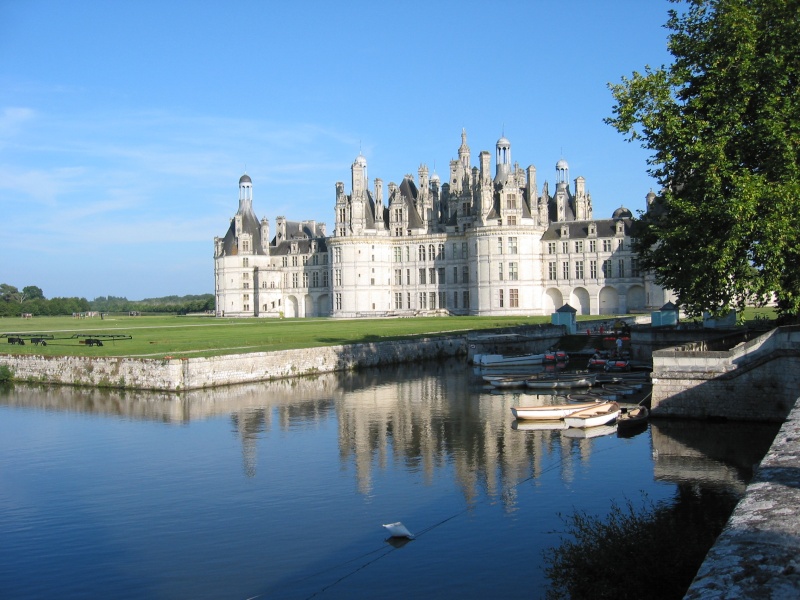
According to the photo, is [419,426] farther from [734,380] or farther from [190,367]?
[190,367]

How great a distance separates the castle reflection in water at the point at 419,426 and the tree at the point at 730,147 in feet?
16.1

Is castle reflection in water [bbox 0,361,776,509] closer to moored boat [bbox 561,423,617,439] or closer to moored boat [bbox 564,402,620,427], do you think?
moored boat [bbox 561,423,617,439]

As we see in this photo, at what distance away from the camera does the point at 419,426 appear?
1011 inches

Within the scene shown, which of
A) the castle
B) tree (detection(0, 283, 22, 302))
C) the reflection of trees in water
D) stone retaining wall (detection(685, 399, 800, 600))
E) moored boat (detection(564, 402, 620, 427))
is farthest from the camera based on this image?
tree (detection(0, 283, 22, 302))

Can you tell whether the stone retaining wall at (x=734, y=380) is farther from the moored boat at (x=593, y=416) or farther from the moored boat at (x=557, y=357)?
the moored boat at (x=557, y=357)

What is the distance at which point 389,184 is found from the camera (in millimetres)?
89125

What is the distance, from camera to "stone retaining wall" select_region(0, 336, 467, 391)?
34.5 metres

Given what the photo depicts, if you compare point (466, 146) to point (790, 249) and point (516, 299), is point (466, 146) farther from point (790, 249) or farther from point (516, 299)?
point (790, 249)

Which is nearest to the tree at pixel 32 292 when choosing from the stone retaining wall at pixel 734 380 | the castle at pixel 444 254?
the castle at pixel 444 254

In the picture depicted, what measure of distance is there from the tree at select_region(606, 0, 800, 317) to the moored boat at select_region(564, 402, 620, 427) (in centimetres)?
437

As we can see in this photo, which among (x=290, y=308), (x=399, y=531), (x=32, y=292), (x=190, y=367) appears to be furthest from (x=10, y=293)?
(x=399, y=531)

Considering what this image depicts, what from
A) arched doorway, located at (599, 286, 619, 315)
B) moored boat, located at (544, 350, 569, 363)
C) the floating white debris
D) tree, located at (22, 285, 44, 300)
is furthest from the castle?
tree, located at (22, 285, 44, 300)

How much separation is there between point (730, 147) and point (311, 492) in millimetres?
17071

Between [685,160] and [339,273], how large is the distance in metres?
62.7
